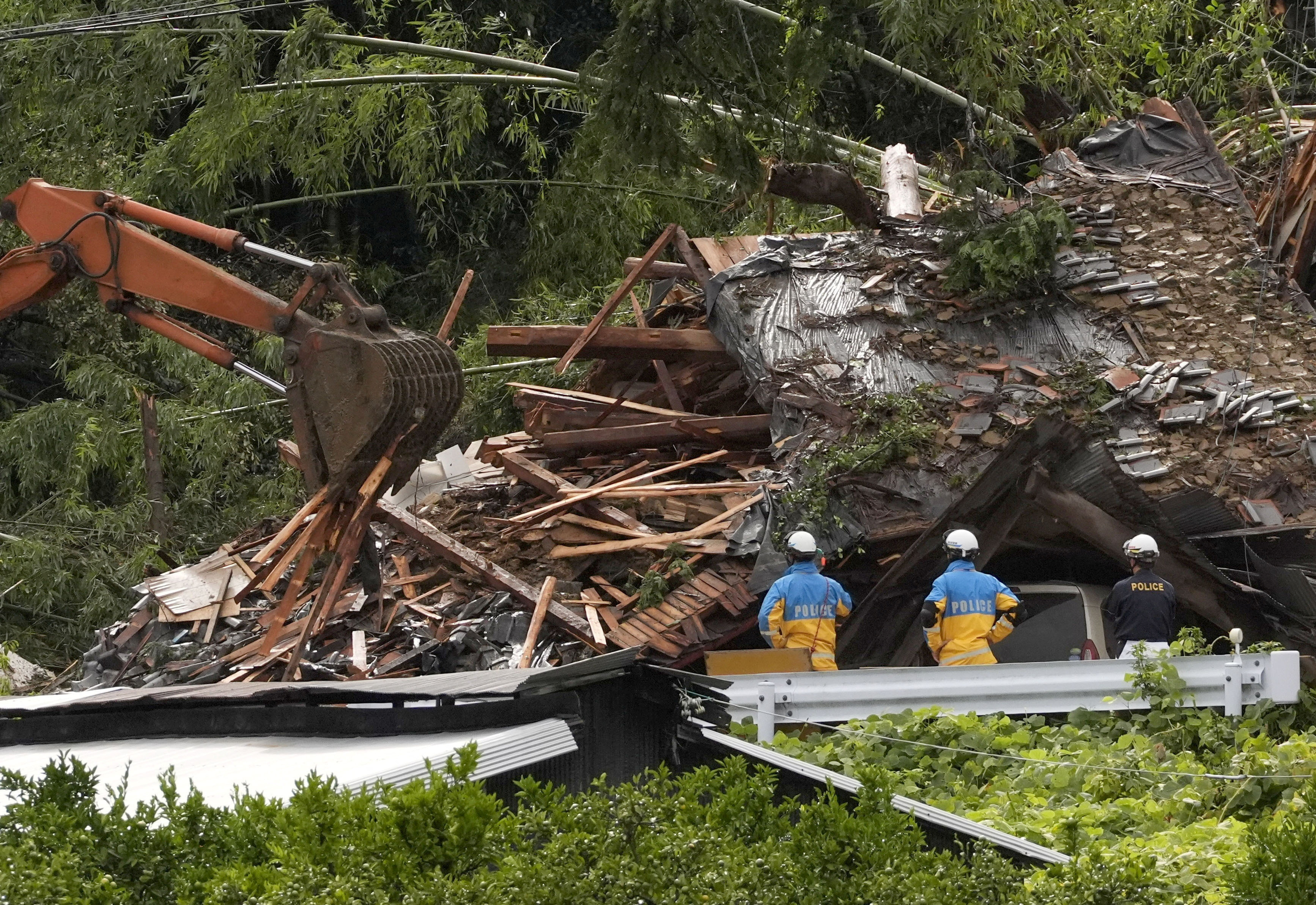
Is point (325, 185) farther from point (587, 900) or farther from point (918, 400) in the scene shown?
point (587, 900)

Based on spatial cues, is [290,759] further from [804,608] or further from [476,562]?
[476,562]

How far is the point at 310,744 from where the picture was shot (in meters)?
6.35

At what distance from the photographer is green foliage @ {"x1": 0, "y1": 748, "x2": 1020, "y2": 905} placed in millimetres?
3811

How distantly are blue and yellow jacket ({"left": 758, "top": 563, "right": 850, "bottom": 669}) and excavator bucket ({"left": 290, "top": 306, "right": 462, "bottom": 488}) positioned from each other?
2256 millimetres

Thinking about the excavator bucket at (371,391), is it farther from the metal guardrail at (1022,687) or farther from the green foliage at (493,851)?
the green foliage at (493,851)

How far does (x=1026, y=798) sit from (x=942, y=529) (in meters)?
3.65

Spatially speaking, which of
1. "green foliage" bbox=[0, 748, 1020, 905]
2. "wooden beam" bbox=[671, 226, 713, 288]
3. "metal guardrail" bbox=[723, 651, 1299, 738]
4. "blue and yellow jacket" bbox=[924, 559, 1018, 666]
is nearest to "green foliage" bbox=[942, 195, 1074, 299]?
"wooden beam" bbox=[671, 226, 713, 288]

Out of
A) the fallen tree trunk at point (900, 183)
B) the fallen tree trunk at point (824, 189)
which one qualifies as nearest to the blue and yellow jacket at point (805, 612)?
the fallen tree trunk at point (824, 189)

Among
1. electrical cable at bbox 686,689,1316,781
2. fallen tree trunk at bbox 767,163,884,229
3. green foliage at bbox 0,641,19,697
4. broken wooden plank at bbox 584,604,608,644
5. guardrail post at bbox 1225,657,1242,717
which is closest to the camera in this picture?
electrical cable at bbox 686,689,1316,781

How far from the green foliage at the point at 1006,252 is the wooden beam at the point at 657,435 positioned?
188 centimetres

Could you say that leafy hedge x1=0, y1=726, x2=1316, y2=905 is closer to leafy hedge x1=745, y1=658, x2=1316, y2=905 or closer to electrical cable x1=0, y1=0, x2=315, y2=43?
leafy hedge x1=745, y1=658, x2=1316, y2=905

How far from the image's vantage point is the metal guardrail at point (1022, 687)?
20.6 ft

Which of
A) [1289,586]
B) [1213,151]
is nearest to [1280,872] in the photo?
[1289,586]

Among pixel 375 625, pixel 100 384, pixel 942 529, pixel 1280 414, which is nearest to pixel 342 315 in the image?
pixel 375 625
